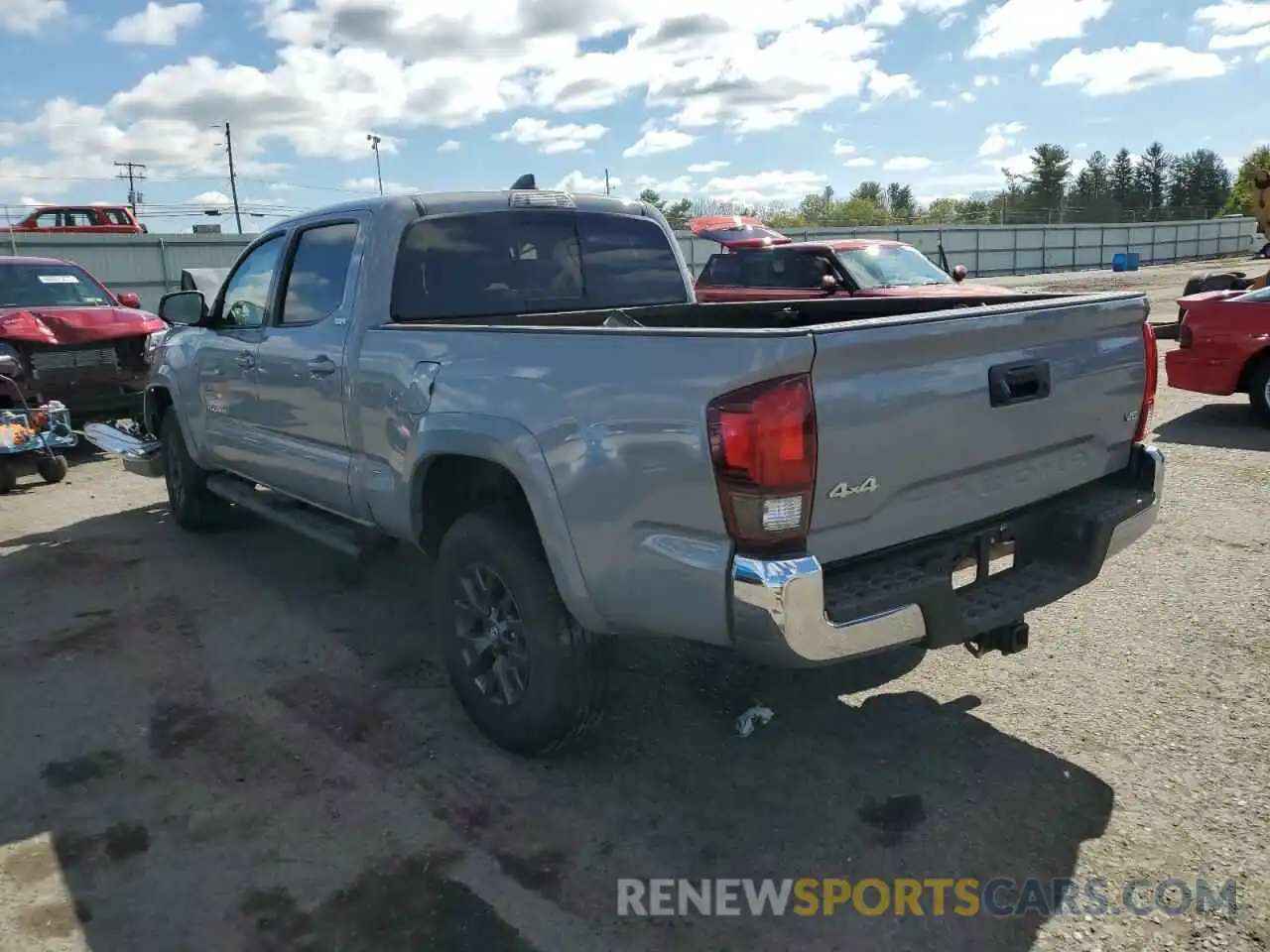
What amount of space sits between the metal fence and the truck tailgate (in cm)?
1560

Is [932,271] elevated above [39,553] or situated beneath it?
elevated above

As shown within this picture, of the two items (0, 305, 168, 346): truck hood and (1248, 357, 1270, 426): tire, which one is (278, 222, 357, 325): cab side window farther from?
(1248, 357, 1270, 426): tire

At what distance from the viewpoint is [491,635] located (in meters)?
3.61

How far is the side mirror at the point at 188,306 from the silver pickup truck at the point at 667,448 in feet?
4.37

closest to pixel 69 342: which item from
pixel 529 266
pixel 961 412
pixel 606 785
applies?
pixel 529 266

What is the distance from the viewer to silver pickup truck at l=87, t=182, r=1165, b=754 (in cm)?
264

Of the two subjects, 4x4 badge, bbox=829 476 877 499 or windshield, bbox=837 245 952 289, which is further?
windshield, bbox=837 245 952 289

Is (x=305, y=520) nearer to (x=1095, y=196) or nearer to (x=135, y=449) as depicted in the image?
(x=135, y=449)

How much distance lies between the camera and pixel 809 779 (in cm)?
337

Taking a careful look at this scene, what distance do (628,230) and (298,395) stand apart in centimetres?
184

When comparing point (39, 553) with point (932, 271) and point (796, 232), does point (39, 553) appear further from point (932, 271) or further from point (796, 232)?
point (796, 232)

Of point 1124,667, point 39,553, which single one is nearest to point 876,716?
point 1124,667

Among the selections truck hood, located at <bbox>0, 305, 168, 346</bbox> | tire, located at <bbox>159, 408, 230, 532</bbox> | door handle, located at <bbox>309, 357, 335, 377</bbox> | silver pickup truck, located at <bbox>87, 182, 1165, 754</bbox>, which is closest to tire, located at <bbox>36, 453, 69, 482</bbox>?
truck hood, located at <bbox>0, 305, 168, 346</bbox>

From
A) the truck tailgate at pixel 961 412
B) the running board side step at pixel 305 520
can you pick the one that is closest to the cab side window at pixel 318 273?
the running board side step at pixel 305 520
